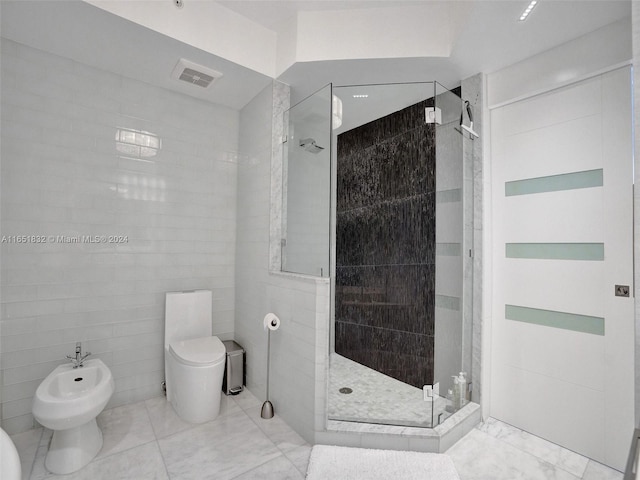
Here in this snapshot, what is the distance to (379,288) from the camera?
9.47 ft

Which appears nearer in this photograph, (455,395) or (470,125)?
(455,395)

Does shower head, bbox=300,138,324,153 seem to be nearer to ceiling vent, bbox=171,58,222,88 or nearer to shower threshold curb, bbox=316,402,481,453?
ceiling vent, bbox=171,58,222,88

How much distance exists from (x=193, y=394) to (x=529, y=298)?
2.47m

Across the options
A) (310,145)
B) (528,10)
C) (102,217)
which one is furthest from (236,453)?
(528,10)

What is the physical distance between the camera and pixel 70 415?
72.8 inches

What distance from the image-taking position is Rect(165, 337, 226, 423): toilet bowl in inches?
93.1

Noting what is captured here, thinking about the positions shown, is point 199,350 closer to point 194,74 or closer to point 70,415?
point 70,415

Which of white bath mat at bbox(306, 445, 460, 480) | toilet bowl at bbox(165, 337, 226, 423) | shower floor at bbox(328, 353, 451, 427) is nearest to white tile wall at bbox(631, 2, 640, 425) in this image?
white bath mat at bbox(306, 445, 460, 480)

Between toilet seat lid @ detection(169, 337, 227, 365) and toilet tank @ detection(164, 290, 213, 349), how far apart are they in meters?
0.12

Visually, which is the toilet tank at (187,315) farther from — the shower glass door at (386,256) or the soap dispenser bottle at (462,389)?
the soap dispenser bottle at (462,389)

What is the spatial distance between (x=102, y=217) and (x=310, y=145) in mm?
1695

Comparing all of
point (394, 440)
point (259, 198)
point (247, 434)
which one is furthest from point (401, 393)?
point (259, 198)

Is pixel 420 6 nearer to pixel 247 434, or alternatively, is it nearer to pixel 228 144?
pixel 228 144

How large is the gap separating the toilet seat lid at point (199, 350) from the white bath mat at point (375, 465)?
0.93 meters
